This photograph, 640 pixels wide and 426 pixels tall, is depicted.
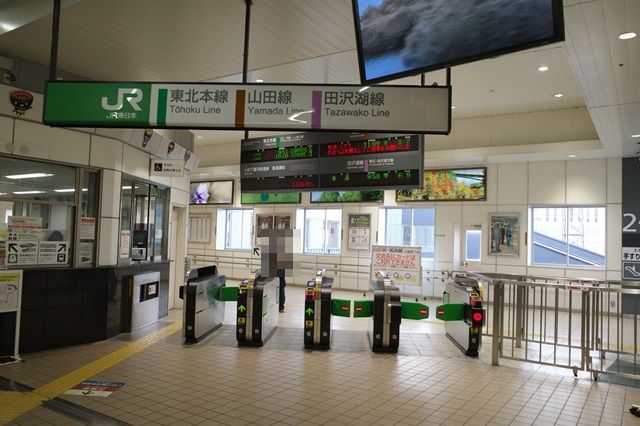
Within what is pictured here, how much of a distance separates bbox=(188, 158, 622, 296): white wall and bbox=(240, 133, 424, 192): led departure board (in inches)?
250

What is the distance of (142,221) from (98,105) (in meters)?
4.67

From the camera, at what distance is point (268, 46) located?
18.2 feet

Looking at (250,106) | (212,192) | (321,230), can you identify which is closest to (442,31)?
(250,106)

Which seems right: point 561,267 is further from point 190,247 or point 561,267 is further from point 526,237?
point 190,247

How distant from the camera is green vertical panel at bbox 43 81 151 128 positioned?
12.3ft

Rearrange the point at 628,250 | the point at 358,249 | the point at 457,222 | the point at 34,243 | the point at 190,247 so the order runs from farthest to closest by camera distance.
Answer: the point at 190,247 → the point at 358,249 → the point at 457,222 → the point at 628,250 → the point at 34,243

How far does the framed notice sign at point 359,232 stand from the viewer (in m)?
13.4

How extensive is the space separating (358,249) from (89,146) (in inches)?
333

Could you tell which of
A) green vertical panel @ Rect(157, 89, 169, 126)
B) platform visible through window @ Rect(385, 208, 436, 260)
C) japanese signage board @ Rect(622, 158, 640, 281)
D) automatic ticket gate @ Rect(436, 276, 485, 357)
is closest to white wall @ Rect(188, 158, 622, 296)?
japanese signage board @ Rect(622, 158, 640, 281)

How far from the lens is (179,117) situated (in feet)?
12.2

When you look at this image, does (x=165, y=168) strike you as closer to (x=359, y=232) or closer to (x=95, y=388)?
(x=95, y=388)

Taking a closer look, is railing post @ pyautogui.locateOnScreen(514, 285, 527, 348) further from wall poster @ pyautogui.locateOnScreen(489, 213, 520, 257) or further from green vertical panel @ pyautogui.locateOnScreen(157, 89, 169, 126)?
green vertical panel @ pyautogui.locateOnScreen(157, 89, 169, 126)

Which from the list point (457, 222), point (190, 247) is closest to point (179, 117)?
point (457, 222)

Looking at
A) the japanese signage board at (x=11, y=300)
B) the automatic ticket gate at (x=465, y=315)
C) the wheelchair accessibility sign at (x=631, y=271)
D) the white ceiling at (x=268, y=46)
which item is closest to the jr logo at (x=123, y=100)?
the white ceiling at (x=268, y=46)
